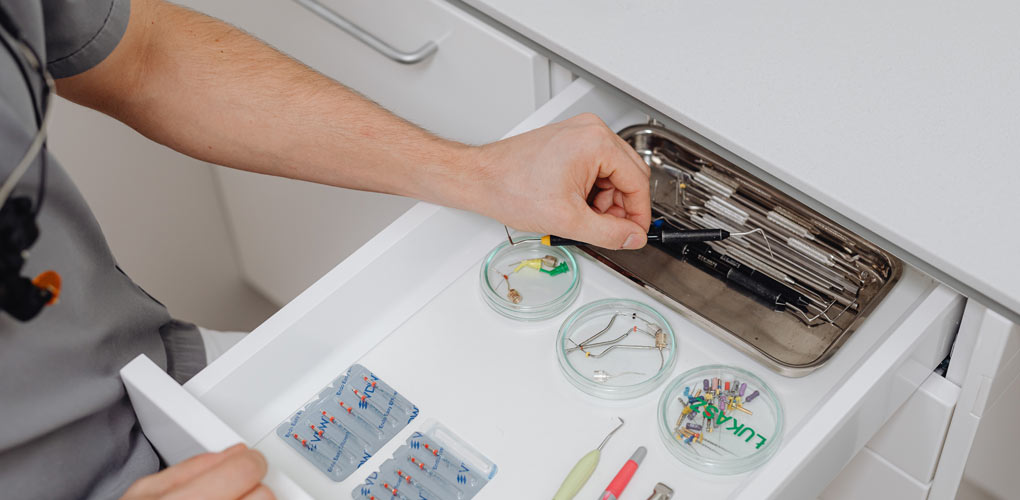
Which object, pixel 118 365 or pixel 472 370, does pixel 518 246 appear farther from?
pixel 118 365

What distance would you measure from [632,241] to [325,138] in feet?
0.98

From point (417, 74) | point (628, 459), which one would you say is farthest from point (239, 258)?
point (628, 459)

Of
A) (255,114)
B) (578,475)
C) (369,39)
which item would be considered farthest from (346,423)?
(369,39)

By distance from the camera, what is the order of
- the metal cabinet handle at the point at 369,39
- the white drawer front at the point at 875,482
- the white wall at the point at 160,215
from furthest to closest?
the white wall at the point at 160,215 → the metal cabinet handle at the point at 369,39 → the white drawer front at the point at 875,482

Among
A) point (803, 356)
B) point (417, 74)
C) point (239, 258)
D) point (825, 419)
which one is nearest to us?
point (825, 419)

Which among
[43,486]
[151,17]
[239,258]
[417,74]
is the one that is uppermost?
[151,17]

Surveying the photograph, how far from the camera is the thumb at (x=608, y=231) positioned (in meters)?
0.84

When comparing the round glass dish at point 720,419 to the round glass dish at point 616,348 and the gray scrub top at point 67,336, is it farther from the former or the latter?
the gray scrub top at point 67,336

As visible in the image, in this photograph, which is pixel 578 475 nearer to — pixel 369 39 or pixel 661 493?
pixel 661 493

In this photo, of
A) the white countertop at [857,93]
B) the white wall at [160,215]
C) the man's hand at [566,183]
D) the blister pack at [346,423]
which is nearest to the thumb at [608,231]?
the man's hand at [566,183]

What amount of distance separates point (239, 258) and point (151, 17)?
39.1 inches

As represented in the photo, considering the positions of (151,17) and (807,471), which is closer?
(807,471)

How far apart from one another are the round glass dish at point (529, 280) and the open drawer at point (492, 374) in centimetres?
1

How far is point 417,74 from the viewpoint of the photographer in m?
1.15
